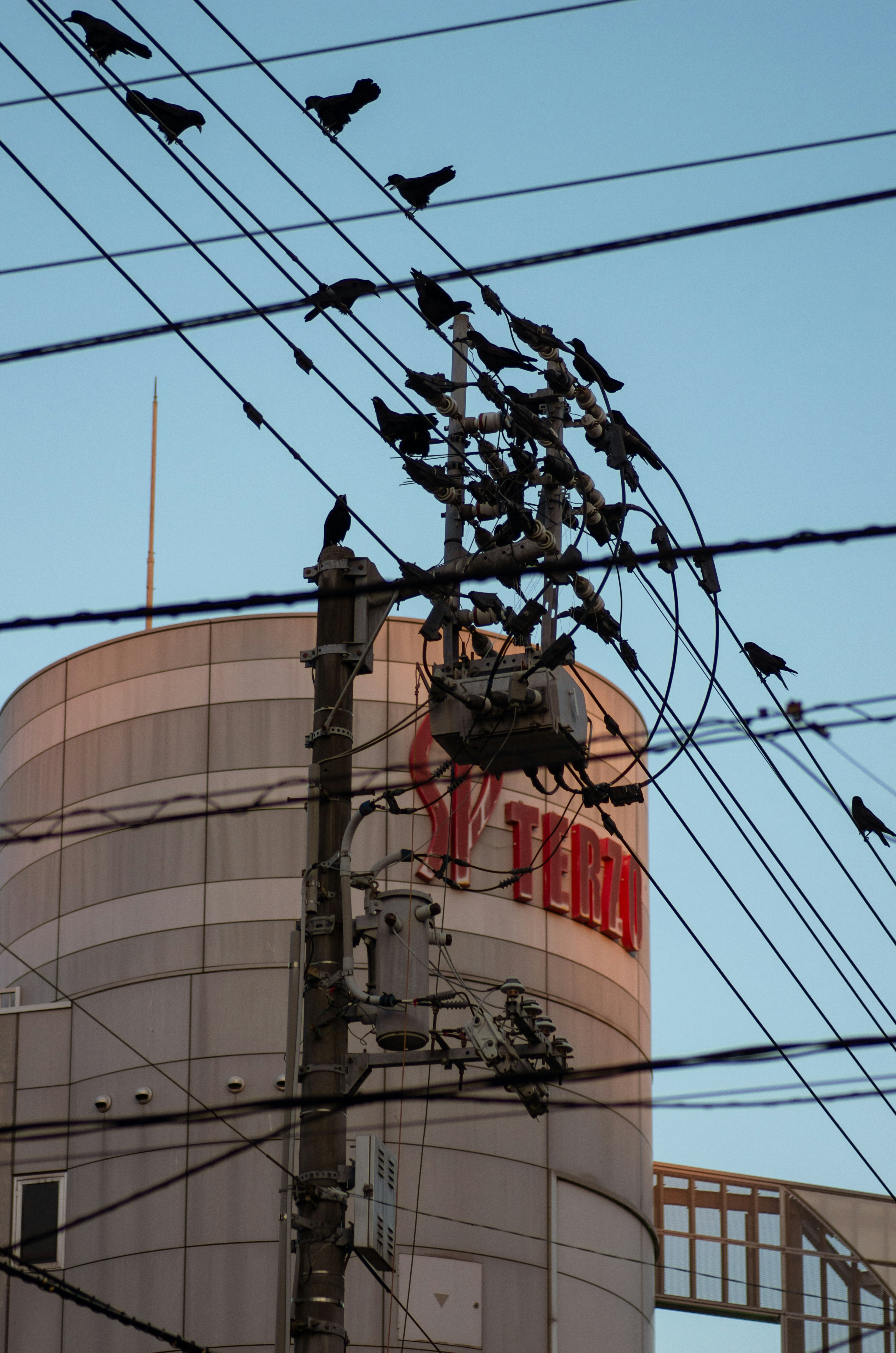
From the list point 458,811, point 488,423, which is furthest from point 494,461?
point 458,811

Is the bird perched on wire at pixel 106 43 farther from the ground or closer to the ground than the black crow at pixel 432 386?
farther from the ground

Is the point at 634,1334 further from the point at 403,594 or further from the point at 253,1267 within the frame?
the point at 403,594

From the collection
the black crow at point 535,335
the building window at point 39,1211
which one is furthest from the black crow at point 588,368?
the building window at point 39,1211

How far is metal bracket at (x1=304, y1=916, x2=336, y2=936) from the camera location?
13.0 meters

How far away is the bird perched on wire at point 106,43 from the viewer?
14523 millimetres

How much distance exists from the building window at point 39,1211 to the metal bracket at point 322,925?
14613mm

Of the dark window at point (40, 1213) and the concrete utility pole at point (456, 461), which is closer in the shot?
the concrete utility pole at point (456, 461)

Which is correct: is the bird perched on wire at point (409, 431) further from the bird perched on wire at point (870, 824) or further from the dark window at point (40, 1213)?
the dark window at point (40, 1213)

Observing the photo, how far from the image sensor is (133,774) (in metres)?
27.9

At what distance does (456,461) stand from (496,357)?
36.3 inches

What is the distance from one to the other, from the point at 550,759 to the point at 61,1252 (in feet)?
47.6

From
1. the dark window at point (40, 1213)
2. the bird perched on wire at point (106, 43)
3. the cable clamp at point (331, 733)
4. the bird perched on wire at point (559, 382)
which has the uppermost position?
the bird perched on wire at point (106, 43)

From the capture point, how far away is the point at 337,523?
48.8 ft

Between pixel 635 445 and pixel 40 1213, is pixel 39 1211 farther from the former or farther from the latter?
pixel 635 445
